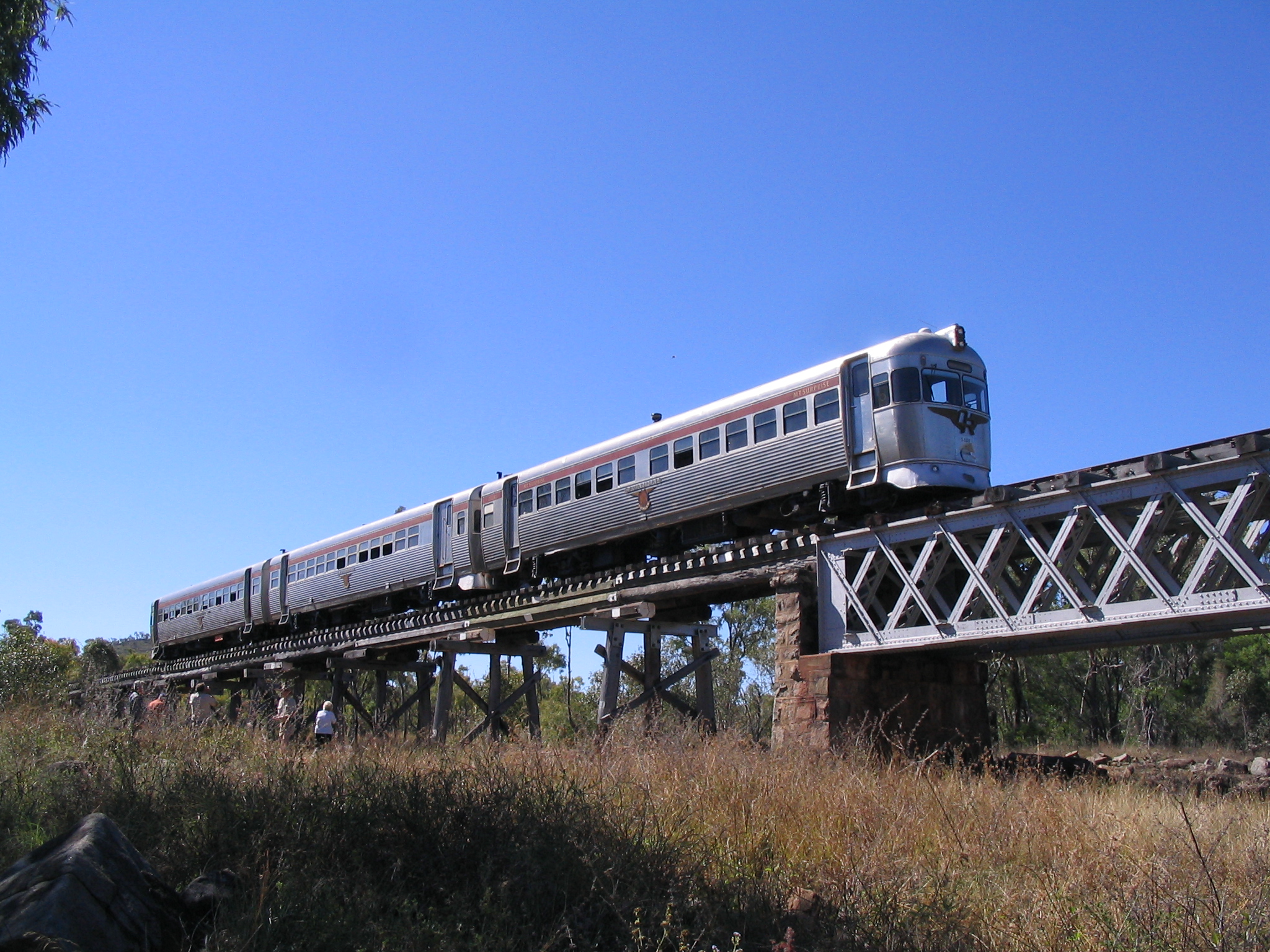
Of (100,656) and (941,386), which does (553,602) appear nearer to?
(941,386)

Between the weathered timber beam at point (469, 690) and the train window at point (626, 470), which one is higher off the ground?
the train window at point (626, 470)

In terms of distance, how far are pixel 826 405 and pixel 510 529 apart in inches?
352

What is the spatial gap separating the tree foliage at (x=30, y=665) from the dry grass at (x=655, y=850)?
7.31m

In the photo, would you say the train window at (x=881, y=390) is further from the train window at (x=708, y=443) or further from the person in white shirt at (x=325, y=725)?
the person in white shirt at (x=325, y=725)

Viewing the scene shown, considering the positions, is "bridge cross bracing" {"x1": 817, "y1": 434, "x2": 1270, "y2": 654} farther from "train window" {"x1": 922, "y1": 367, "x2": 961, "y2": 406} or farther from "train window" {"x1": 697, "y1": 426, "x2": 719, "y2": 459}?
"train window" {"x1": 697, "y1": 426, "x2": 719, "y2": 459}

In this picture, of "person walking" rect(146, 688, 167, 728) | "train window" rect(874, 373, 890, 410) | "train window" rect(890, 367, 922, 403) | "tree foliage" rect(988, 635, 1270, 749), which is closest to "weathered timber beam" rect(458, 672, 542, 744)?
"person walking" rect(146, 688, 167, 728)

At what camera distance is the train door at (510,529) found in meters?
20.6

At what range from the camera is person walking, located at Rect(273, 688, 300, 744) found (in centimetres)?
1155

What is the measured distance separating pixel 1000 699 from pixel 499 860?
32.5 metres

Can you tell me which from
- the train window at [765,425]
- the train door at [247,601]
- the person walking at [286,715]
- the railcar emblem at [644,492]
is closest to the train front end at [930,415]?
the train window at [765,425]

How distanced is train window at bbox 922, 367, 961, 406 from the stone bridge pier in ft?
10.2

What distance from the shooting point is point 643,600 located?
14.6 m

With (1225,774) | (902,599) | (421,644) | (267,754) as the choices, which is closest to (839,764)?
(902,599)

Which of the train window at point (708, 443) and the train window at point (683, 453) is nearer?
the train window at point (708, 443)
